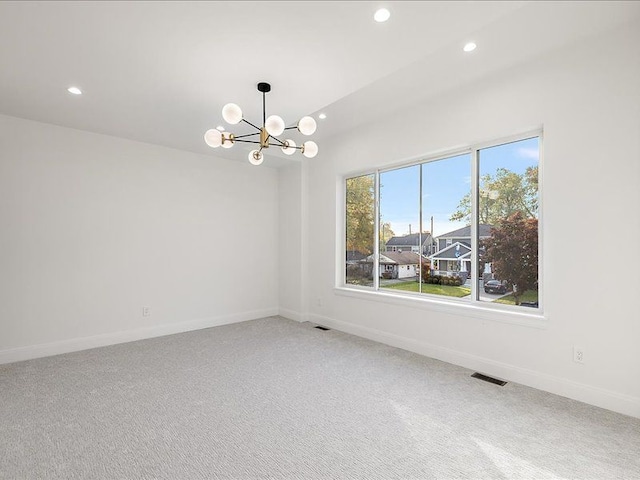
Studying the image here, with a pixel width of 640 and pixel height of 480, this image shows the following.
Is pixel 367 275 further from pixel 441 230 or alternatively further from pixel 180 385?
pixel 180 385

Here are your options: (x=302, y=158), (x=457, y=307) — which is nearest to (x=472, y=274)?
(x=457, y=307)

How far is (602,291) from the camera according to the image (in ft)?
8.46

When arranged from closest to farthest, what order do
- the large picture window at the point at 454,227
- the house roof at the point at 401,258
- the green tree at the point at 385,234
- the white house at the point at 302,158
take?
the white house at the point at 302,158
the large picture window at the point at 454,227
the house roof at the point at 401,258
the green tree at the point at 385,234

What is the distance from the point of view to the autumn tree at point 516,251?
310 centimetres

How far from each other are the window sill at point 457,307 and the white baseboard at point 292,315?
1.01m

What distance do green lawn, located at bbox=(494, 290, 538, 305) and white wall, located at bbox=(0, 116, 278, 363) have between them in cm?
379

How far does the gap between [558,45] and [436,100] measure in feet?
3.83

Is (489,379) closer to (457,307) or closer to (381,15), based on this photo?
(457,307)

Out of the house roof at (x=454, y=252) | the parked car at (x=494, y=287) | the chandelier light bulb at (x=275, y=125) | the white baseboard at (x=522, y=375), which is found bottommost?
the white baseboard at (x=522, y=375)

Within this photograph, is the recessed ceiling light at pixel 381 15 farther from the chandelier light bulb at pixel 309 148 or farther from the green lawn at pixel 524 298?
the green lawn at pixel 524 298

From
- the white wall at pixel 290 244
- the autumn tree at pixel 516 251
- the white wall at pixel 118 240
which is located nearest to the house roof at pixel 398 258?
the autumn tree at pixel 516 251

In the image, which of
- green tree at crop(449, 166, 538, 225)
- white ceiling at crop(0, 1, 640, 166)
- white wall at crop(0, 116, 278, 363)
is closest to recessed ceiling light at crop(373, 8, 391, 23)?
white ceiling at crop(0, 1, 640, 166)

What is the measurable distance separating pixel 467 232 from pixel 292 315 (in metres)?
3.20

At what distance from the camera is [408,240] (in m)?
4.28
